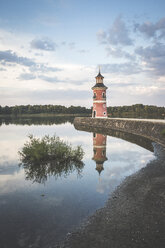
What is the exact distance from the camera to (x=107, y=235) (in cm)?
530

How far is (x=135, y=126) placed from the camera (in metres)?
29.8

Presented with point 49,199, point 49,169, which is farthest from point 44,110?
point 49,199

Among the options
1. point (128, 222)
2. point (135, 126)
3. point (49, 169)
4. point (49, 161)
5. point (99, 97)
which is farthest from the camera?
point (99, 97)

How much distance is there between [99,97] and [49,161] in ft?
105

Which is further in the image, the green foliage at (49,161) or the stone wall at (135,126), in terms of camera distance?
the stone wall at (135,126)

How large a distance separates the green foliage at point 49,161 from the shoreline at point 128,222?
4575 millimetres

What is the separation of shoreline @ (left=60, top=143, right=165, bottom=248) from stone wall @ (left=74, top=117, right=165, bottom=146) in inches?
479

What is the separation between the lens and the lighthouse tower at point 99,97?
43.3 metres

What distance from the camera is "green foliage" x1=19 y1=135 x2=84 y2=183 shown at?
11.6 metres

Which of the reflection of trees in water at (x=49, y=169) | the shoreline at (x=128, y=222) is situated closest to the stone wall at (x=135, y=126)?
the reflection of trees in water at (x=49, y=169)

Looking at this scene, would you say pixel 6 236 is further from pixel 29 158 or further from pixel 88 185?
pixel 29 158

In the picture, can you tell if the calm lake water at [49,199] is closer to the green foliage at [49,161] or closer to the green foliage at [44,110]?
the green foliage at [49,161]

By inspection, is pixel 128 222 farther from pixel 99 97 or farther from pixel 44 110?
pixel 44 110

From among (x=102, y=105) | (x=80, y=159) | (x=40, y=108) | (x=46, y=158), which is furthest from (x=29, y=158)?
(x=40, y=108)
